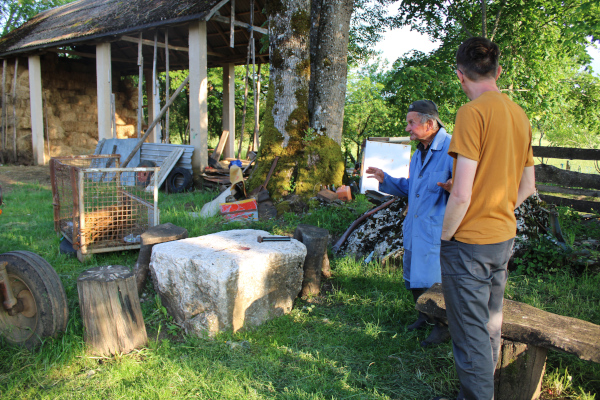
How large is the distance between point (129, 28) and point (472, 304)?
11.4 metres

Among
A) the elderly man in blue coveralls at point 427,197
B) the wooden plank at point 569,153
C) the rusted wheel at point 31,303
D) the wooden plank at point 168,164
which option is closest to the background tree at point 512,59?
the wooden plank at point 569,153

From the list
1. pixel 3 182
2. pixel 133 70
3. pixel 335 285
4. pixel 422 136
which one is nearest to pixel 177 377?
pixel 335 285

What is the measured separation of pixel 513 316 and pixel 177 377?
2334 millimetres

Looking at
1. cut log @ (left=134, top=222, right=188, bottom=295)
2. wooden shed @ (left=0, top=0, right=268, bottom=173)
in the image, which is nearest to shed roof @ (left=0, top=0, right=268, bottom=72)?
wooden shed @ (left=0, top=0, right=268, bottom=173)

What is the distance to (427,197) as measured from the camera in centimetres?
320

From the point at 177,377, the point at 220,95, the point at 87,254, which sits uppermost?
the point at 220,95

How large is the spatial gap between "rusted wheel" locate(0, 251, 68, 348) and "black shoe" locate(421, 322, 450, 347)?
116 inches

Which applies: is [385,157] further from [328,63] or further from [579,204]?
[579,204]

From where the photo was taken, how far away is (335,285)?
458 cm

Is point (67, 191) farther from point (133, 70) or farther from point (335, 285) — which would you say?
point (133, 70)

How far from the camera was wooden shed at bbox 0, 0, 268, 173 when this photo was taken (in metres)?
10.2

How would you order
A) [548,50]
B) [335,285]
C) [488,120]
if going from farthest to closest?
[548,50] → [335,285] → [488,120]

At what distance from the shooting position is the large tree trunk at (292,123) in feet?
23.1

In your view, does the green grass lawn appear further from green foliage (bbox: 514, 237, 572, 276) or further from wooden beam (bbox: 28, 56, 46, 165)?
wooden beam (bbox: 28, 56, 46, 165)
